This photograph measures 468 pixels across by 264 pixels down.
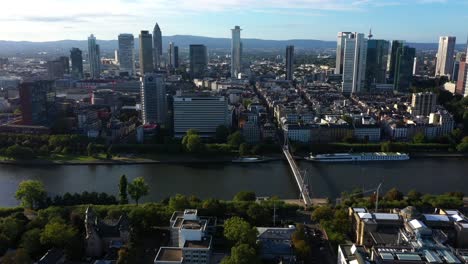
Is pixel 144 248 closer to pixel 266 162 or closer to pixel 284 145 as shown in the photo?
pixel 266 162

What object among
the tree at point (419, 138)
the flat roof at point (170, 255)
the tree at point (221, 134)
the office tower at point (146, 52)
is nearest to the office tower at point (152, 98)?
the tree at point (221, 134)

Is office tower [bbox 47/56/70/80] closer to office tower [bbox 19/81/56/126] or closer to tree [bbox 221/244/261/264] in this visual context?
office tower [bbox 19/81/56/126]

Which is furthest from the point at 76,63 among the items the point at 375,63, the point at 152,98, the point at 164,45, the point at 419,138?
the point at 164,45

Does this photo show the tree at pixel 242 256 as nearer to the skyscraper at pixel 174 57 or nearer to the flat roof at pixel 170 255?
the flat roof at pixel 170 255

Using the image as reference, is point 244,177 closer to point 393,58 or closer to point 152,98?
point 152,98

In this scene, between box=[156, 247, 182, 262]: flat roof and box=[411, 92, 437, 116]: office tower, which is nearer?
box=[156, 247, 182, 262]: flat roof

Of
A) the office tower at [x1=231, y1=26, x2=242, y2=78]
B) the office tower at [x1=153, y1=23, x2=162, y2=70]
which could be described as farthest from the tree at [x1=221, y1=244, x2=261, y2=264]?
the office tower at [x1=153, y1=23, x2=162, y2=70]
